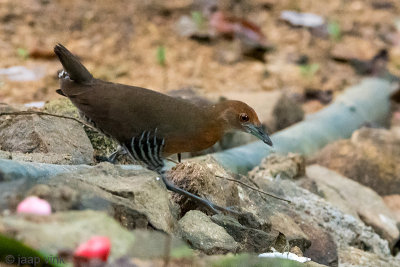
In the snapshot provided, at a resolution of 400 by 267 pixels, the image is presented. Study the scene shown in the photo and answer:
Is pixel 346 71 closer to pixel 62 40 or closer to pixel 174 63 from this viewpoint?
pixel 174 63

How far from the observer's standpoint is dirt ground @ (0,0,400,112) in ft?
24.7

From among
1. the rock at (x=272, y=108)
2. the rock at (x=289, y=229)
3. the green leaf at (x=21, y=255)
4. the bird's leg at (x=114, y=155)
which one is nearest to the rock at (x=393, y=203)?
the rock at (x=272, y=108)

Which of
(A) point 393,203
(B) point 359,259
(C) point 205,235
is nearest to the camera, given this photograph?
(C) point 205,235

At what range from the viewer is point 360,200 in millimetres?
5016

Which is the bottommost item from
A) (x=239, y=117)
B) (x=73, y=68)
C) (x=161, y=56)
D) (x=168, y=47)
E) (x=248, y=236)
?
(x=248, y=236)

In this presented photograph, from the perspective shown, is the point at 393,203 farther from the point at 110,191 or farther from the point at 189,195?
the point at 110,191

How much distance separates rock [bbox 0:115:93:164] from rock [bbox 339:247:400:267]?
59.8 inches

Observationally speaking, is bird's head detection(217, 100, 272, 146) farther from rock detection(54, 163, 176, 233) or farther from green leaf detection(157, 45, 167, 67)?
green leaf detection(157, 45, 167, 67)

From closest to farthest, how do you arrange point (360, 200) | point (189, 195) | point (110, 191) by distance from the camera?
1. point (110, 191)
2. point (189, 195)
3. point (360, 200)

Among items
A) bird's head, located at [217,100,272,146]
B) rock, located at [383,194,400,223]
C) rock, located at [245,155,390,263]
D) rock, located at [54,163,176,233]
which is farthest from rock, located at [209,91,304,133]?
rock, located at [54,163,176,233]

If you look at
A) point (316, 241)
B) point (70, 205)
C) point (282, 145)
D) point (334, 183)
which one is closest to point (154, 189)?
point (70, 205)

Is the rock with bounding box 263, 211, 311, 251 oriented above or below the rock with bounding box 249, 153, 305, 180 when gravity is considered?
below

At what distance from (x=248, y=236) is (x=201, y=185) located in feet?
1.32

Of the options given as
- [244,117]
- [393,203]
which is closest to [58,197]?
[244,117]
